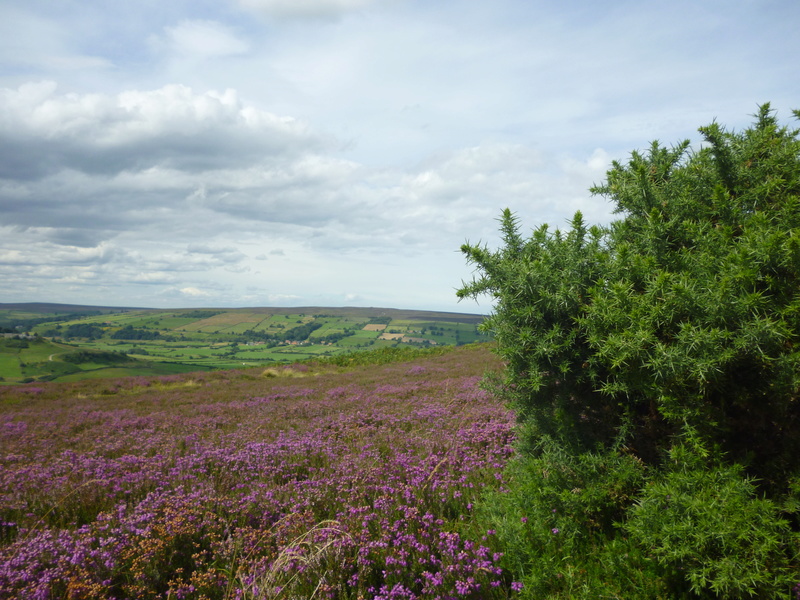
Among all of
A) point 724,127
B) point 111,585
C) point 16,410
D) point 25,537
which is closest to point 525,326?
point 724,127

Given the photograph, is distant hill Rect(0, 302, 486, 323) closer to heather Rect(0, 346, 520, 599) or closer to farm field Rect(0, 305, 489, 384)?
farm field Rect(0, 305, 489, 384)

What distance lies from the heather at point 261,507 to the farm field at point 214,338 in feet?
87.6

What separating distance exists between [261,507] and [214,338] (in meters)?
80.2

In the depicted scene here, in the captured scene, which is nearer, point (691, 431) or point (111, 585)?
point (691, 431)

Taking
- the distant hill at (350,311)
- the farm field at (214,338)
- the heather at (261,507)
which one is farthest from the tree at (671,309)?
the distant hill at (350,311)

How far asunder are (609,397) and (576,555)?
1314mm

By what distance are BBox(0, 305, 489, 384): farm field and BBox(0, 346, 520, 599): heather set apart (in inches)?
1051

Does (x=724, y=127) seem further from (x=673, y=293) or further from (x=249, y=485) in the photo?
(x=249, y=485)

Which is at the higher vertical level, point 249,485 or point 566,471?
point 566,471

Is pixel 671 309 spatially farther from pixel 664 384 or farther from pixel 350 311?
pixel 350 311

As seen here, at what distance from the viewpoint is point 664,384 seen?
9.29 ft

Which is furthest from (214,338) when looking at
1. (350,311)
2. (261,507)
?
(261,507)

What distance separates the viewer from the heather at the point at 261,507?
10.7 feet

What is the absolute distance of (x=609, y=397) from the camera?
11.7ft
